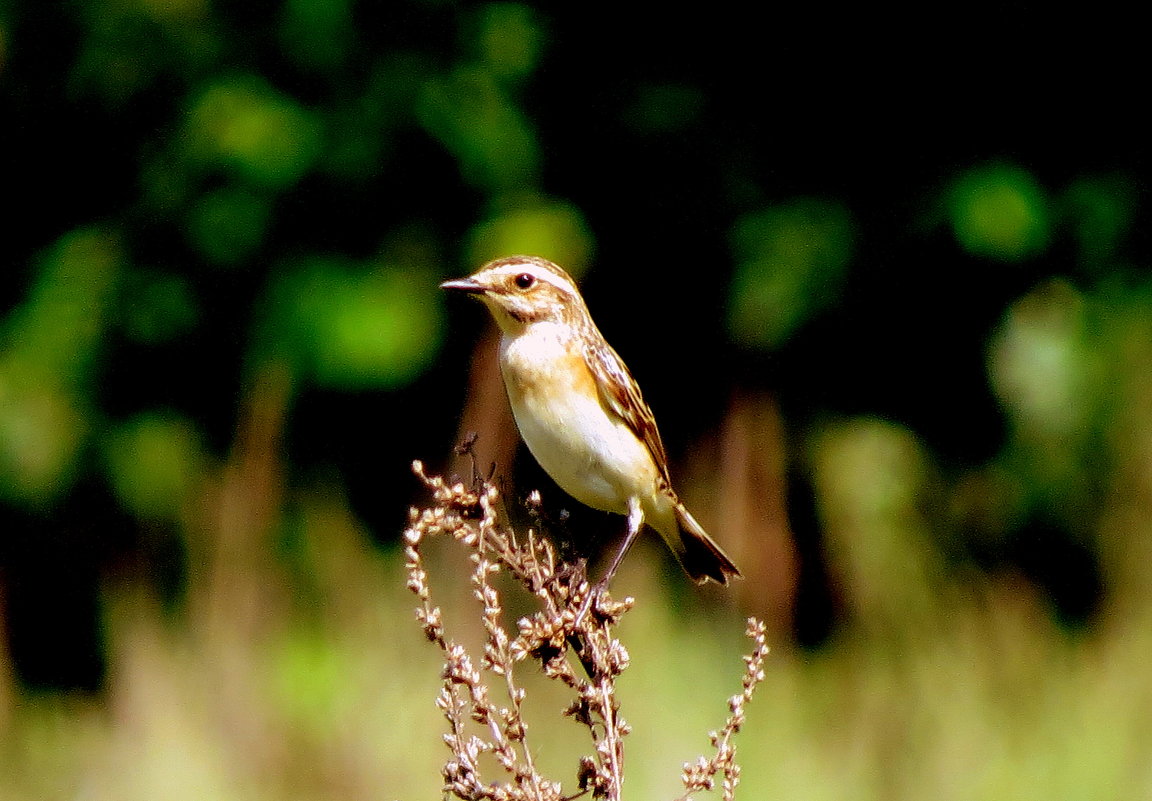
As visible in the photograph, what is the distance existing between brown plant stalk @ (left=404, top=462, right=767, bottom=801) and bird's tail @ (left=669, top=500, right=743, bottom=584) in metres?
1.11

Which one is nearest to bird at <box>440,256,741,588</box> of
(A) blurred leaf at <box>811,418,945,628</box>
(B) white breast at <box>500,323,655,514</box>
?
(B) white breast at <box>500,323,655,514</box>

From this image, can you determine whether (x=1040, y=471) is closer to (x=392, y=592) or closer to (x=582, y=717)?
(x=392, y=592)

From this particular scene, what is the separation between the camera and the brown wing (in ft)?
13.3

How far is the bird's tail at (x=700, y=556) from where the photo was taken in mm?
4312

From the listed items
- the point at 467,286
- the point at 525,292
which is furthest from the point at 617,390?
the point at 467,286

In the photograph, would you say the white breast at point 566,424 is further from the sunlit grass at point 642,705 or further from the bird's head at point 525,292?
the sunlit grass at point 642,705

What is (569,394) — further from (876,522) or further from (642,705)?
(876,522)

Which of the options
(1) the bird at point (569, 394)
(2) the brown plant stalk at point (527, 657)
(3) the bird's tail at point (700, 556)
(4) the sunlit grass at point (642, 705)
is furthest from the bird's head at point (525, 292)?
(4) the sunlit grass at point (642, 705)

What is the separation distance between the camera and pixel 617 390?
4055 millimetres

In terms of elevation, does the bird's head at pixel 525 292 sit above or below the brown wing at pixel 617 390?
above

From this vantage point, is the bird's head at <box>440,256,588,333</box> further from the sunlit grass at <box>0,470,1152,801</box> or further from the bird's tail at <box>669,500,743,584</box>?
the sunlit grass at <box>0,470,1152,801</box>

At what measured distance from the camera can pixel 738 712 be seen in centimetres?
270

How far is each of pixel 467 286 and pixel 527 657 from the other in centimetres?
121

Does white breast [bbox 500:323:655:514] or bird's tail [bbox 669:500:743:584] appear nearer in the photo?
white breast [bbox 500:323:655:514]
